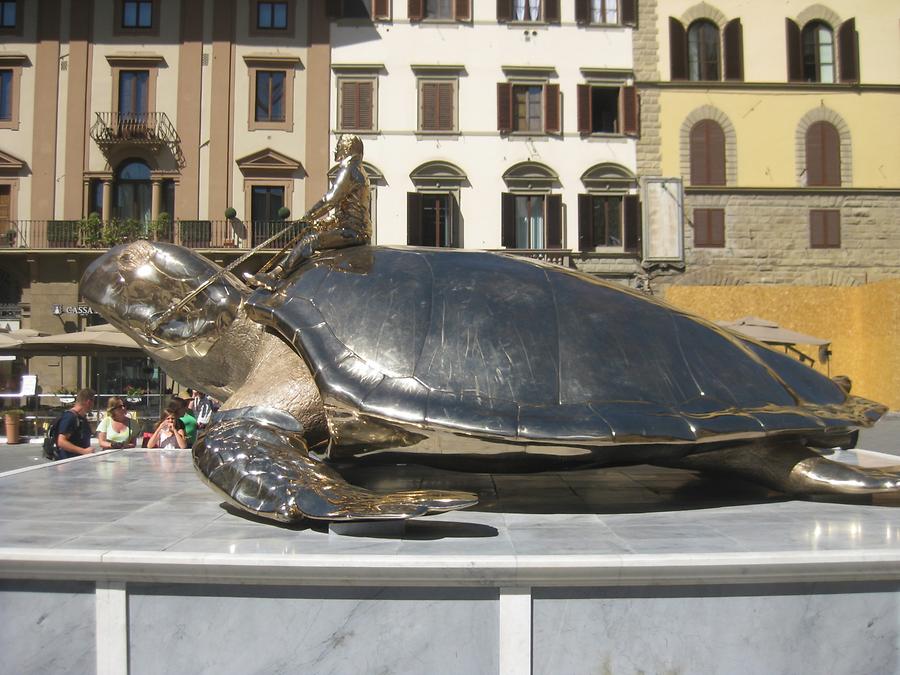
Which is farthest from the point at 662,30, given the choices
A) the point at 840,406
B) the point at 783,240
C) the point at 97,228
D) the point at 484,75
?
the point at 840,406

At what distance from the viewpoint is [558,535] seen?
3.59m

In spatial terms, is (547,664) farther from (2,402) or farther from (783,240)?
(783,240)

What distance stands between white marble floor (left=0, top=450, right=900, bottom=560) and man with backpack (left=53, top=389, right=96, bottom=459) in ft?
9.38

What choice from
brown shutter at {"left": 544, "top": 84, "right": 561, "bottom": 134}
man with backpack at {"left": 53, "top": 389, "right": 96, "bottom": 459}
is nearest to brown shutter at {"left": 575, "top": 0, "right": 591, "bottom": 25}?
brown shutter at {"left": 544, "top": 84, "right": 561, "bottom": 134}

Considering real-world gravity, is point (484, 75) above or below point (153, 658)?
above

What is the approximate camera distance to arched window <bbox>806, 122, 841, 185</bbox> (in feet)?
82.5

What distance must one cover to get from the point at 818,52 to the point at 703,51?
420 centimetres

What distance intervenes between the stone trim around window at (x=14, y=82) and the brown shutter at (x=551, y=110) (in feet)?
60.2

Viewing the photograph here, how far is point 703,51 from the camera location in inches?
1003

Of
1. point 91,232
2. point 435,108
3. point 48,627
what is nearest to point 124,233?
point 91,232

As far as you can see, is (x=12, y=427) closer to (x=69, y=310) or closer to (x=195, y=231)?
(x=69, y=310)

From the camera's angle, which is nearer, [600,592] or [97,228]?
[600,592]

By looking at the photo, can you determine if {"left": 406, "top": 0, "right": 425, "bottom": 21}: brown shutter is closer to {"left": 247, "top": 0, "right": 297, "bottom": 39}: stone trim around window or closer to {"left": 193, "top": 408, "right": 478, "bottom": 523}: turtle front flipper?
{"left": 247, "top": 0, "right": 297, "bottom": 39}: stone trim around window

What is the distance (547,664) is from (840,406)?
8.92 feet
